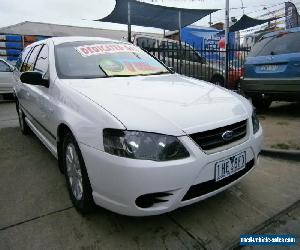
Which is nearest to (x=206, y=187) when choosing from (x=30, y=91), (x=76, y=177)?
(x=76, y=177)

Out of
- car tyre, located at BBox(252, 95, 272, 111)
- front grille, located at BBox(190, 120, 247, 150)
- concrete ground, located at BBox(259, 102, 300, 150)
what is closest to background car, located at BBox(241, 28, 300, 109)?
car tyre, located at BBox(252, 95, 272, 111)

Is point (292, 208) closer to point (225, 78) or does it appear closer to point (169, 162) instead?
point (169, 162)

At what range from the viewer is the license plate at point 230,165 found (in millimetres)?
2343

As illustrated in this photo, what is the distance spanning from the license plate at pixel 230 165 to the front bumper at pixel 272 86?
3.56 m

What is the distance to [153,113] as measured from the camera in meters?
2.29

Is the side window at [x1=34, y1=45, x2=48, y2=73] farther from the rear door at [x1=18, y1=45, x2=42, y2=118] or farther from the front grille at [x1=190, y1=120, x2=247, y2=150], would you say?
the front grille at [x1=190, y1=120, x2=247, y2=150]

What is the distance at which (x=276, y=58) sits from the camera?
19.2ft

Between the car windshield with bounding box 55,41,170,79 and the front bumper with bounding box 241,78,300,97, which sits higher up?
the car windshield with bounding box 55,41,170,79

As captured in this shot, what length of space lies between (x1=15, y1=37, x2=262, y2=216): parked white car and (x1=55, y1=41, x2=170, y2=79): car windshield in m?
0.03

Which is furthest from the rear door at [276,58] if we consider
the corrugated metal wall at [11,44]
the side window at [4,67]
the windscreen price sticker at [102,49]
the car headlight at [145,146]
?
the corrugated metal wall at [11,44]

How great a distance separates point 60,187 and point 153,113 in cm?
161

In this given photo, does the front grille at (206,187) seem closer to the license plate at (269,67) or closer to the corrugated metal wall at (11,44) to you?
the license plate at (269,67)

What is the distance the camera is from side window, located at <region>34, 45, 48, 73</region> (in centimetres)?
364

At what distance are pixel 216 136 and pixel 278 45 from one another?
4423 millimetres
